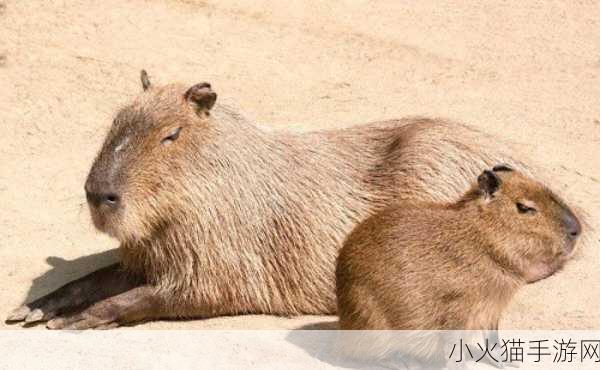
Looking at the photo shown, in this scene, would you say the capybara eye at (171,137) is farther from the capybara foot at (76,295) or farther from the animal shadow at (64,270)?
the animal shadow at (64,270)

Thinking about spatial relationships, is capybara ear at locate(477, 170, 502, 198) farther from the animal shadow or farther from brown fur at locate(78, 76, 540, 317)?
the animal shadow

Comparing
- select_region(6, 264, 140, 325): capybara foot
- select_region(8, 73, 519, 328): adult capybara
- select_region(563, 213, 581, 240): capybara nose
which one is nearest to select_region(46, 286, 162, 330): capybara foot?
select_region(8, 73, 519, 328): adult capybara

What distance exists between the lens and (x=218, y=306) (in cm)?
569

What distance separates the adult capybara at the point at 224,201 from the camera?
5434mm

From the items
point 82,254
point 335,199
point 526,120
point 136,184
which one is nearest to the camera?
point 136,184

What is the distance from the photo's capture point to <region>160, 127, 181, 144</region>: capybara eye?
5488mm

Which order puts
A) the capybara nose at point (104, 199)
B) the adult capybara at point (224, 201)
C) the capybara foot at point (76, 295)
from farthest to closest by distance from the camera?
the capybara foot at point (76, 295) < the adult capybara at point (224, 201) < the capybara nose at point (104, 199)

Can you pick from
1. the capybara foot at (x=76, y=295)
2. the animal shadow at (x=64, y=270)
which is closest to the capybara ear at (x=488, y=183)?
the capybara foot at (x=76, y=295)

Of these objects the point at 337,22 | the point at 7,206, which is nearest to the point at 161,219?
the point at 7,206

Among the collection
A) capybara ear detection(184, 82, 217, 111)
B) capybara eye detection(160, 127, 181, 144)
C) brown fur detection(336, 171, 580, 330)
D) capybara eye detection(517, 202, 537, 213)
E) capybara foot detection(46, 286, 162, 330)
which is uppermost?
capybara ear detection(184, 82, 217, 111)

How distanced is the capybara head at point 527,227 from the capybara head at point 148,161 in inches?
57.2

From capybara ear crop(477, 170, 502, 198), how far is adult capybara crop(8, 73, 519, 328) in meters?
0.92

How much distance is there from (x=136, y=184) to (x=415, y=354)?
1.52 m

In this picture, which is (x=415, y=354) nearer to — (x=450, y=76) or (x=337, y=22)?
(x=450, y=76)
